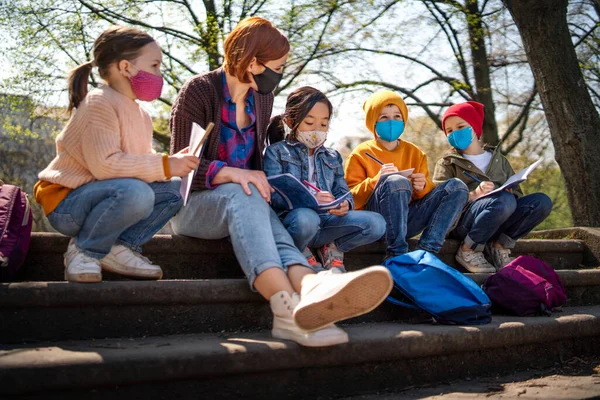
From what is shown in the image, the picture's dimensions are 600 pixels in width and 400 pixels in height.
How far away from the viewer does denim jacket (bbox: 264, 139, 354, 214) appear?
334 cm

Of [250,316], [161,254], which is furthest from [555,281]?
[161,254]

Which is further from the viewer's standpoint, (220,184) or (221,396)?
(220,184)

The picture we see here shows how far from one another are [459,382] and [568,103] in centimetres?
334

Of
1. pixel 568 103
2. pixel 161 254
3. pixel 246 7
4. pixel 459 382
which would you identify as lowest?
pixel 459 382

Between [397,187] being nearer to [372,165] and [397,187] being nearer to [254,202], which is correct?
[372,165]

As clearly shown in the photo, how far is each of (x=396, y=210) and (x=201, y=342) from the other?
1.57 m

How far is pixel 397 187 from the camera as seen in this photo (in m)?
3.54

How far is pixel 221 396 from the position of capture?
88.2 inches

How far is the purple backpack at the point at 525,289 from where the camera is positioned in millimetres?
3383

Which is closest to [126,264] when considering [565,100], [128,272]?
[128,272]

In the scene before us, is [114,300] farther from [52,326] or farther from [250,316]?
[250,316]

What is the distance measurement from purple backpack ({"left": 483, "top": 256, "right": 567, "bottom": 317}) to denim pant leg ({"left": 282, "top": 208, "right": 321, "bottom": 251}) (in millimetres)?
1163

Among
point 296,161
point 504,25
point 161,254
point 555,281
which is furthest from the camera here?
point 504,25

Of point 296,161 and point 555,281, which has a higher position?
point 296,161
